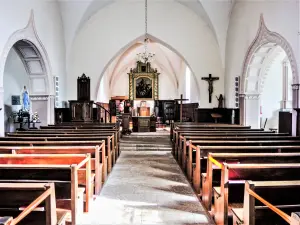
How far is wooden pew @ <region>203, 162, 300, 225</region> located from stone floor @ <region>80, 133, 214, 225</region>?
20.1 inches

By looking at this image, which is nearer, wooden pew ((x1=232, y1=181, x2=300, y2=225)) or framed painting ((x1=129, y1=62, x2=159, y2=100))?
wooden pew ((x1=232, y1=181, x2=300, y2=225))

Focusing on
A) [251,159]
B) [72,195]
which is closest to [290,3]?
[251,159]

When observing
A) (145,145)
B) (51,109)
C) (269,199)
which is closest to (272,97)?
(145,145)

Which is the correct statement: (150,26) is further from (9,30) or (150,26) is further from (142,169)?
(142,169)

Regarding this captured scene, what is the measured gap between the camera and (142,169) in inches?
269

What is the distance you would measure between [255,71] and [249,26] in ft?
5.87

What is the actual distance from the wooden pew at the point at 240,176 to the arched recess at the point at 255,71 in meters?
6.94

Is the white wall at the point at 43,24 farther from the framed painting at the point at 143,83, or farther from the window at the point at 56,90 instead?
the framed painting at the point at 143,83

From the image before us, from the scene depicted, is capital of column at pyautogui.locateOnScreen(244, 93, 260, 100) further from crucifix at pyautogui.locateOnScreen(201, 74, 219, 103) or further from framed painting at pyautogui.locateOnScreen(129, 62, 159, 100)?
framed painting at pyautogui.locateOnScreen(129, 62, 159, 100)

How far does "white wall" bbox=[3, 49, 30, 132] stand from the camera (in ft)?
40.5

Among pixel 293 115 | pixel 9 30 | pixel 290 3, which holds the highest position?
pixel 290 3

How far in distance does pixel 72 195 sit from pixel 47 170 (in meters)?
0.39

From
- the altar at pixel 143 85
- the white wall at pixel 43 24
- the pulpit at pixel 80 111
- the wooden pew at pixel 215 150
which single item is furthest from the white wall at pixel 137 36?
the wooden pew at pixel 215 150

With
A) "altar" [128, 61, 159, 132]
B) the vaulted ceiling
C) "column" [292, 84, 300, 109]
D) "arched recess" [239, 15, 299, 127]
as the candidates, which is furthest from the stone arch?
"altar" [128, 61, 159, 132]
